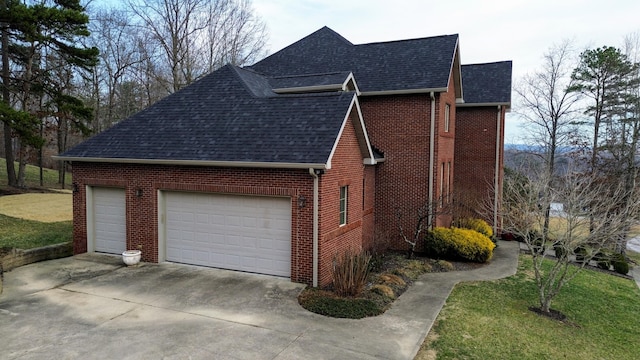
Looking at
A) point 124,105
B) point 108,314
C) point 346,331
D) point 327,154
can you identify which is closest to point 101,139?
point 108,314

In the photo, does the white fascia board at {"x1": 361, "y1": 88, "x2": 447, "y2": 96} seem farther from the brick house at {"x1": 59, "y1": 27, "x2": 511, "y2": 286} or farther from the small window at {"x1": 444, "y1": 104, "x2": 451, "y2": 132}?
the small window at {"x1": 444, "y1": 104, "x2": 451, "y2": 132}

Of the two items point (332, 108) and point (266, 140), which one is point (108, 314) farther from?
point (332, 108)

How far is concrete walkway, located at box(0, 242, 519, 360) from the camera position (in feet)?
22.2

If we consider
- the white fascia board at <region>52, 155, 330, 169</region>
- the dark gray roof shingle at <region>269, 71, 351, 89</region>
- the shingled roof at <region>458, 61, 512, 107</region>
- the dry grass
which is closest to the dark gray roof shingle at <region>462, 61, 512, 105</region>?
the shingled roof at <region>458, 61, 512, 107</region>

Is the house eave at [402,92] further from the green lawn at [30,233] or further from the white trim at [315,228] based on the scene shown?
the green lawn at [30,233]

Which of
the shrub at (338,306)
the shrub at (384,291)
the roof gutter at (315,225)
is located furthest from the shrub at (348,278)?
the roof gutter at (315,225)

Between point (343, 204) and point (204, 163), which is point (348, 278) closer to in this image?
point (343, 204)

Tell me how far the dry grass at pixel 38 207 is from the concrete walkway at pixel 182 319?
9.81 meters

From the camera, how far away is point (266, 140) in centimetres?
1090

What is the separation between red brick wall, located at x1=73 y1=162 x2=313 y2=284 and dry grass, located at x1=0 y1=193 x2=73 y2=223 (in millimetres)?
8201

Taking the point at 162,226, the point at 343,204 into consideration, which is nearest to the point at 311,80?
the point at 343,204

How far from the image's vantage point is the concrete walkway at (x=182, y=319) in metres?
6.78

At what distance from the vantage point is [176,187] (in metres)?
11.6

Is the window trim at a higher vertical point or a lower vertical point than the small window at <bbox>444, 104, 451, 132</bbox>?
lower
